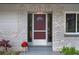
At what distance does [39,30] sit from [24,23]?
1626 millimetres

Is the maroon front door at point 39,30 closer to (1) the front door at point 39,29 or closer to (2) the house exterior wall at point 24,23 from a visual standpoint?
(1) the front door at point 39,29

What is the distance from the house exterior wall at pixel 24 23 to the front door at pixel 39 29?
1.00 metres

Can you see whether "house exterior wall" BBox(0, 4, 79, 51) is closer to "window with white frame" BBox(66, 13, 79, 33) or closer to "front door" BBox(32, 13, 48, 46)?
"window with white frame" BBox(66, 13, 79, 33)

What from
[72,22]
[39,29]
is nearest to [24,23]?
[39,29]

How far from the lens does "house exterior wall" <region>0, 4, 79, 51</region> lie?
17.1 metres

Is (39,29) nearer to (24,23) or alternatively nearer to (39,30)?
(39,30)

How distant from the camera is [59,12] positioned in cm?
1711

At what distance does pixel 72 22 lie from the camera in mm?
17688

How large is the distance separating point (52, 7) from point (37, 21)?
1731 mm

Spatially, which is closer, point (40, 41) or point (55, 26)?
point (55, 26)
